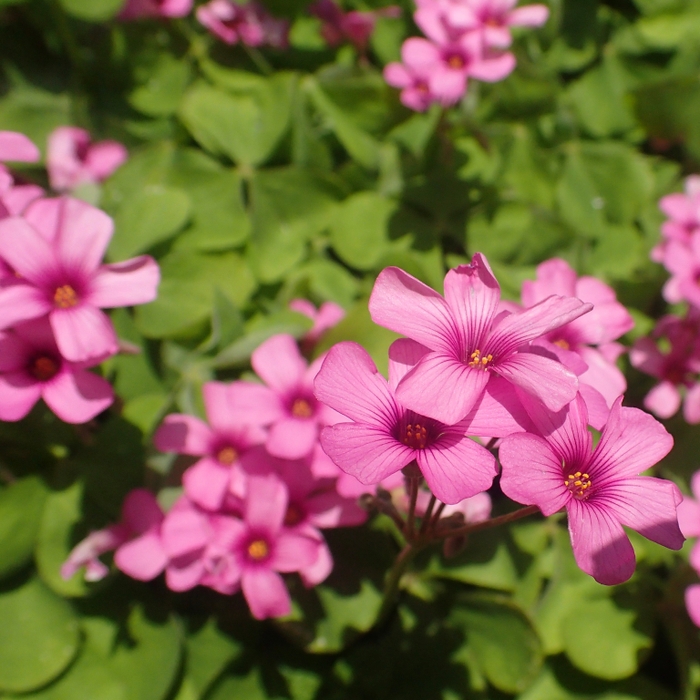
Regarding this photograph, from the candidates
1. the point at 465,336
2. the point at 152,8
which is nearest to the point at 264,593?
the point at 465,336

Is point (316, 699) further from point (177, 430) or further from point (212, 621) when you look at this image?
point (177, 430)

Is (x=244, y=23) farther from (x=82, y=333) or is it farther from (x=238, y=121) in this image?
(x=82, y=333)

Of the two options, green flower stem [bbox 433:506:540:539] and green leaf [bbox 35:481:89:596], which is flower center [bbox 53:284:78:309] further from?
green flower stem [bbox 433:506:540:539]

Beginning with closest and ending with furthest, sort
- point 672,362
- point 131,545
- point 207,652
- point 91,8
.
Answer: point 131,545 < point 207,652 < point 672,362 < point 91,8

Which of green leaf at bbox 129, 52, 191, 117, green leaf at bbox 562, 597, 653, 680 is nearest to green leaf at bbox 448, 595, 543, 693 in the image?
green leaf at bbox 562, 597, 653, 680

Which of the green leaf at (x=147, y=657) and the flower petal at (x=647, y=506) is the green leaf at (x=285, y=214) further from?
the flower petal at (x=647, y=506)

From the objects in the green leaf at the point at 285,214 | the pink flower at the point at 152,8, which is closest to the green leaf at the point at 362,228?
the green leaf at the point at 285,214
